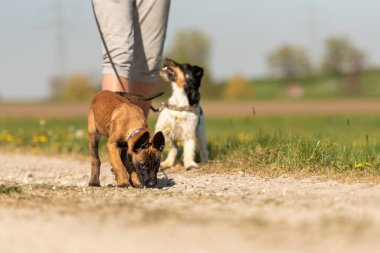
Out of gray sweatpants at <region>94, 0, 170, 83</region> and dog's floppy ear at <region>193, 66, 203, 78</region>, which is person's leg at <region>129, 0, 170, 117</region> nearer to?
gray sweatpants at <region>94, 0, 170, 83</region>

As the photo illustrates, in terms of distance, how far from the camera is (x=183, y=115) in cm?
797

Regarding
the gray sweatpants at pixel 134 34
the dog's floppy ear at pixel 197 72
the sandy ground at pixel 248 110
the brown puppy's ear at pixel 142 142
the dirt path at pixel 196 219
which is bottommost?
the sandy ground at pixel 248 110

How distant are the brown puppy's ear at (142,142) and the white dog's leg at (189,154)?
1.73m

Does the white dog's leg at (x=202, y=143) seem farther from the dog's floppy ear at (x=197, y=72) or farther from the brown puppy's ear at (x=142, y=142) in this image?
the brown puppy's ear at (x=142, y=142)

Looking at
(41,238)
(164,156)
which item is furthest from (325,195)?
(164,156)

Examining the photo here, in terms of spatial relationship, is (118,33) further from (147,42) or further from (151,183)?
(151,183)

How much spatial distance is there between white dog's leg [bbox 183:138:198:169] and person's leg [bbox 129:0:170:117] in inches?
23.4

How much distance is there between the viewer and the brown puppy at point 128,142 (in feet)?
20.3

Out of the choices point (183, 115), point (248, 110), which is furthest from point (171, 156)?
point (248, 110)

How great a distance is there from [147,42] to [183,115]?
0.96m

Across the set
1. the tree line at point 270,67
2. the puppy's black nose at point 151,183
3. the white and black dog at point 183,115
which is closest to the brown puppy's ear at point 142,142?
the puppy's black nose at point 151,183

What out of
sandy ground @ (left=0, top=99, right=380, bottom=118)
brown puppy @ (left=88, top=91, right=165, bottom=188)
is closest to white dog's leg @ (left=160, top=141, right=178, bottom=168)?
brown puppy @ (left=88, top=91, right=165, bottom=188)

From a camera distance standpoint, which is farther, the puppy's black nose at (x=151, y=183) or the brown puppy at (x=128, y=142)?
the puppy's black nose at (x=151, y=183)

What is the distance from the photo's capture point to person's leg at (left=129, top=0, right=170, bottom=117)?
7930 millimetres
